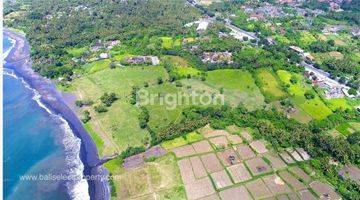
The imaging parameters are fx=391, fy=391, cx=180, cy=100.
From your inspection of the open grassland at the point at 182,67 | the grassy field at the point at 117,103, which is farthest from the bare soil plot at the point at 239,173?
the open grassland at the point at 182,67

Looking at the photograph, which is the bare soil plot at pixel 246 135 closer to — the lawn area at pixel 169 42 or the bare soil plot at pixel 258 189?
the bare soil plot at pixel 258 189

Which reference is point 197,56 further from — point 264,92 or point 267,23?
point 267,23

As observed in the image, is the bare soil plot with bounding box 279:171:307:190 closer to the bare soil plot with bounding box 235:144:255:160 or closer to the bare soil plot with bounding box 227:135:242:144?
the bare soil plot with bounding box 235:144:255:160

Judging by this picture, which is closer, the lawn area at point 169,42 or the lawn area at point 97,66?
the lawn area at point 97,66

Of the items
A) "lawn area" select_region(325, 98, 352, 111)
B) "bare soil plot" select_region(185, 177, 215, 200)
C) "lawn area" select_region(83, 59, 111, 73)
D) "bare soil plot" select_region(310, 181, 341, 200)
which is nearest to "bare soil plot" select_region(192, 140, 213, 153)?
"bare soil plot" select_region(185, 177, 215, 200)

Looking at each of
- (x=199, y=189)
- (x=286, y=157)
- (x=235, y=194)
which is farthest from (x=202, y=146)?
(x=286, y=157)
